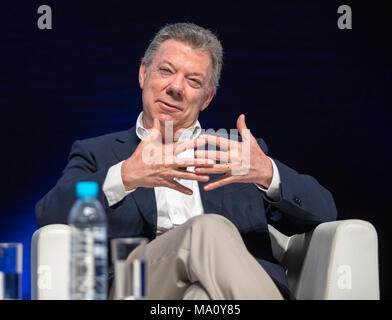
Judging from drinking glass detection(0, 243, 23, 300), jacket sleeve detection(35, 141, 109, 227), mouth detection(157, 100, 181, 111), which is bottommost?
drinking glass detection(0, 243, 23, 300)

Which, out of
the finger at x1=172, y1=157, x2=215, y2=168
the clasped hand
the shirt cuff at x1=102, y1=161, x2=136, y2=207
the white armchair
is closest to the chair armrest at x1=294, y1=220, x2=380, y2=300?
the white armchair

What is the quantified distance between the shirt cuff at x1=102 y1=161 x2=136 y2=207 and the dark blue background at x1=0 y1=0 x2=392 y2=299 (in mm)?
1291

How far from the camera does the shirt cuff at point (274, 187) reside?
2185 mm

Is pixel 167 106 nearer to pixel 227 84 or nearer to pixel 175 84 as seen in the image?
pixel 175 84

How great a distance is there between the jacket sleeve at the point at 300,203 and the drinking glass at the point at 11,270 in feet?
2.90

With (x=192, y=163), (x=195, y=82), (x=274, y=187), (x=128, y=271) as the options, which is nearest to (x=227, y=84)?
(x=195, y=82)

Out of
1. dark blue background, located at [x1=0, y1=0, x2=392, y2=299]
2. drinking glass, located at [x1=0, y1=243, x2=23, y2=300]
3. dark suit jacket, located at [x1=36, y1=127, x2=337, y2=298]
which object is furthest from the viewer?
dark blue background, located at [x1=0, y1=0, x2=392, y2=299]

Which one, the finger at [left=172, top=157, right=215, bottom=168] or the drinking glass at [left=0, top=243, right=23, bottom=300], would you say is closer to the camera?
the drinking glass at [left=0, top=243, right=23, bottom=300]

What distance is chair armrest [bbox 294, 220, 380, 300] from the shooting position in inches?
79.8

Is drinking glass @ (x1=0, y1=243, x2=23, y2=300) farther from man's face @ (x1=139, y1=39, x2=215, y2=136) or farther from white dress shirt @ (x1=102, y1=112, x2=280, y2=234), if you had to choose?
man's face @ (x1=139, y1=39, x2=215, y2=136)

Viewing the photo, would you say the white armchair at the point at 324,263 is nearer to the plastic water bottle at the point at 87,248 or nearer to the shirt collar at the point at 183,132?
the plastic water bottle at the point at 87,248

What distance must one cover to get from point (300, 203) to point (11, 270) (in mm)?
983

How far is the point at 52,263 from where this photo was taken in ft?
6.34

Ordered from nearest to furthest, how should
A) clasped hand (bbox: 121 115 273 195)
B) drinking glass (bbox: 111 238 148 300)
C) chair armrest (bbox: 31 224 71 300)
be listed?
drinking glass (bbox: 111 238 148 300), chair armrest (bbox: 31 224 71 300), clasped hand (bbox: 121 115 273 195)
